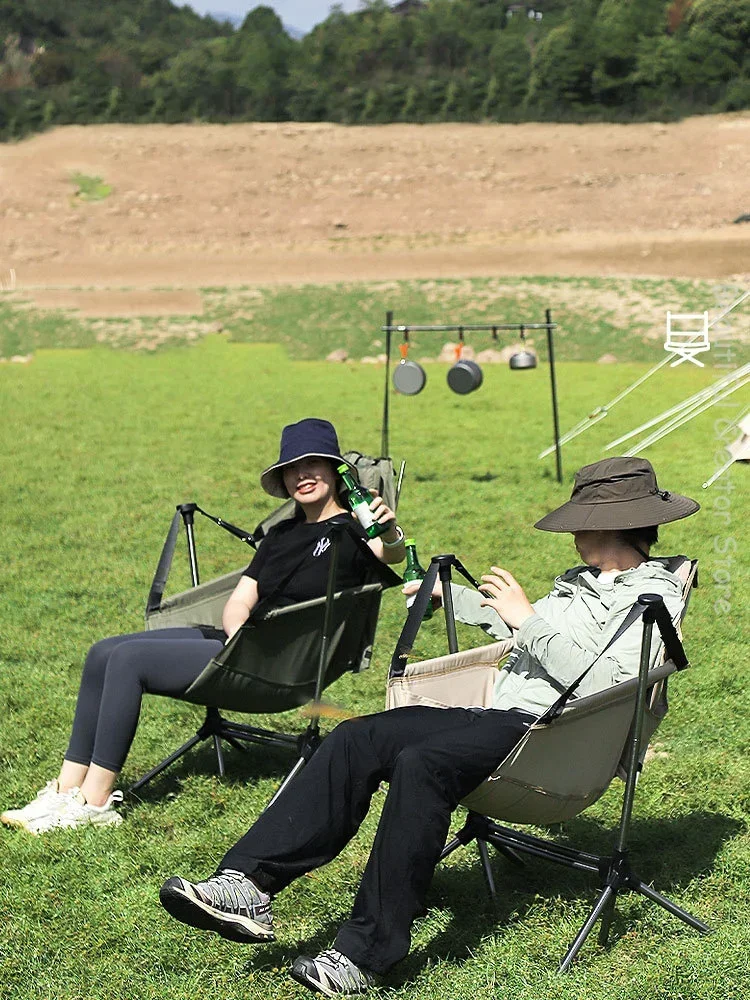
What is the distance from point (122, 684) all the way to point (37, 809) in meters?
0.45

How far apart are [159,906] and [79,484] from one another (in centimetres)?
657

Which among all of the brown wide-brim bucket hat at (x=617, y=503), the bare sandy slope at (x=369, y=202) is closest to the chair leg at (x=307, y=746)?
the brown wide-brim bucket hat at (x=617, y=503)

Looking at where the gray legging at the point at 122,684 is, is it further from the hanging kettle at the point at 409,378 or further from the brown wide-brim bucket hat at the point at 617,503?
the hanging kettle at the point at 409,378

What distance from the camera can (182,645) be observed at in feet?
12.1

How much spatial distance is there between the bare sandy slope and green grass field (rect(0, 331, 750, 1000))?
18729mm

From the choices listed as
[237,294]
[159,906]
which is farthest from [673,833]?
[237,294]

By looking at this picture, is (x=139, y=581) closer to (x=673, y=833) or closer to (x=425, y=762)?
(x=673, y=833)

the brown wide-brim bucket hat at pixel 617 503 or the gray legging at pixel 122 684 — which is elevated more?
the brown wide-brim bucket hat at pixel 617 503

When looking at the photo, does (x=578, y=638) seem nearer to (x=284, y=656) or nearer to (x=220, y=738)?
(x=284, y=656)

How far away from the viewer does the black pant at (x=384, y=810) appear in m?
2.58

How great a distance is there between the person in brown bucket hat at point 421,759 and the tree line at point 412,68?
1830 inches

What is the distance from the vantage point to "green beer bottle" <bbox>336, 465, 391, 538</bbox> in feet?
12.6

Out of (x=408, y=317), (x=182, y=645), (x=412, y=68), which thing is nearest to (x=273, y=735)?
(x=182, y=645)

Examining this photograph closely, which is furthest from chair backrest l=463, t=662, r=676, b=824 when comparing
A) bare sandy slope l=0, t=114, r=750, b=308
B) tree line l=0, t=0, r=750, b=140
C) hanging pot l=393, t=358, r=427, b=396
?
tree line l=0, t=0, r=750, b=140
